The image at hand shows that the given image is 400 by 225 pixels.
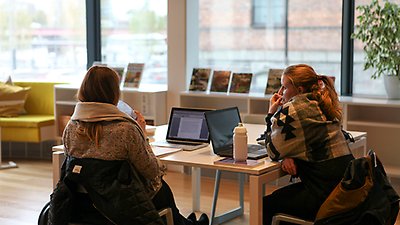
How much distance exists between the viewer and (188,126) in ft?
13.3

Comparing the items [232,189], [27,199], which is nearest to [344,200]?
[232,189]

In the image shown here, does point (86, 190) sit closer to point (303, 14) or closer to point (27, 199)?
point (27, 199)

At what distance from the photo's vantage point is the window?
6500 millimetres

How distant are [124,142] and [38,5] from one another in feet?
16.5

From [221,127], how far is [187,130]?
0.31 meters

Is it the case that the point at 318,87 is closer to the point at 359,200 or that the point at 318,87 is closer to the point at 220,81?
the point at 359,200

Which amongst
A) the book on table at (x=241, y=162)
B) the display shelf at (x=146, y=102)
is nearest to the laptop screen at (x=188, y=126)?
the book on table at (x=241, y=162)

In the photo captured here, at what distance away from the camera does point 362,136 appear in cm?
429

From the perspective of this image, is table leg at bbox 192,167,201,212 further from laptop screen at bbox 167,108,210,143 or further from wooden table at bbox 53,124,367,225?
laptop screen at bbox 167,108,210,143

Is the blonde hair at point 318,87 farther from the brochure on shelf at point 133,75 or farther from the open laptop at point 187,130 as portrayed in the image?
the brochure on shelf at point 133,75

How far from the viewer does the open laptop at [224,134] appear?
3.68 meters

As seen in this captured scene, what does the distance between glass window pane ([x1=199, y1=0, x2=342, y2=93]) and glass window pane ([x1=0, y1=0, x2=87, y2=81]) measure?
66.2 inches

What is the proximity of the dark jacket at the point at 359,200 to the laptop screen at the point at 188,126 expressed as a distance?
3.29ft

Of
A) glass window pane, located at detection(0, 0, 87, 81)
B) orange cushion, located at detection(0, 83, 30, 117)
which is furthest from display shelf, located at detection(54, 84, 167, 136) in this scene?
glass window pane, located at detection(0, 0, 87, 81)
